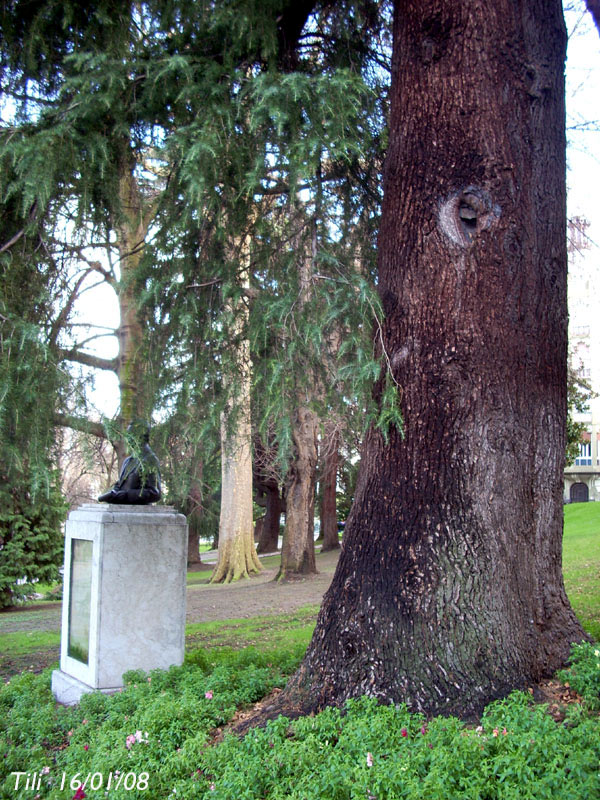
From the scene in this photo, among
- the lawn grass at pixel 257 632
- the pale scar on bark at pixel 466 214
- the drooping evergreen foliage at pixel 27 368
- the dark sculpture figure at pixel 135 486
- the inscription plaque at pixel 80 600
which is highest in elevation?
the pale scar on bark at pixel 466 214

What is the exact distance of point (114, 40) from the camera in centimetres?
577

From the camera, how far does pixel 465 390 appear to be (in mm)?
4676

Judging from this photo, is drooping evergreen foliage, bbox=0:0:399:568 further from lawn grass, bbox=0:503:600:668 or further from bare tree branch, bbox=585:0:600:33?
lawn grass, bbox=0:503:600:668

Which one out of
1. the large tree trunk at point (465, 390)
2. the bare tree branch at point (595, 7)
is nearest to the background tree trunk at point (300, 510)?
the large tree trunk at point (465, 390)

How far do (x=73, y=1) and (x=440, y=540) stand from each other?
4.84 m

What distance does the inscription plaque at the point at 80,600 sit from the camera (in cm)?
662

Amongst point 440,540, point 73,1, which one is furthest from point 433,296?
point 73,1

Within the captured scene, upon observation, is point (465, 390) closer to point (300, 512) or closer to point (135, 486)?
point (135, 486)

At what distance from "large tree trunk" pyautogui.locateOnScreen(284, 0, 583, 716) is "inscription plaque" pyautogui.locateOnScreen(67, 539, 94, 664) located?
2.63 metres

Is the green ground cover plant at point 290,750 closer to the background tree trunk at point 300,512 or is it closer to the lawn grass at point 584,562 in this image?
the lawn grass at point 584,562

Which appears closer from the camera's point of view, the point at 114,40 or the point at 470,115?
the point at 470,115

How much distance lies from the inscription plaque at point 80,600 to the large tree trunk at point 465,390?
263 centimetres

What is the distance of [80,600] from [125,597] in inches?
28.1

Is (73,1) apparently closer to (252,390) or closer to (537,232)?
(252,390)
